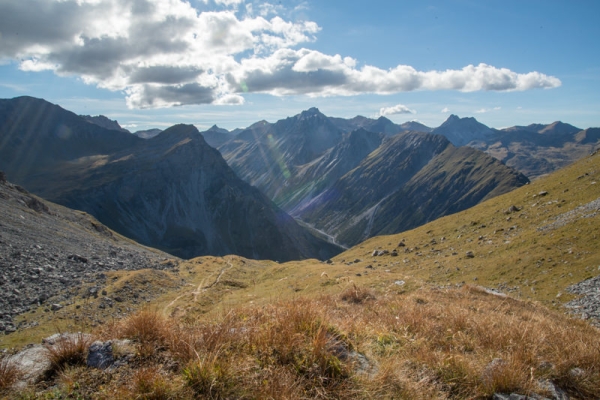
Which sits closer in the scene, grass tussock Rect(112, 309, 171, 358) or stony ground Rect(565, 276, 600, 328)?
grass tussock Rect(112, 309, 171, 358)

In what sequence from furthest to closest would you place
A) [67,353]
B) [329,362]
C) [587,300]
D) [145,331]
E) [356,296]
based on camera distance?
1. [587,300]
2. [356,296]
3. [145,331]
4. [67,353]
5. [329,362]

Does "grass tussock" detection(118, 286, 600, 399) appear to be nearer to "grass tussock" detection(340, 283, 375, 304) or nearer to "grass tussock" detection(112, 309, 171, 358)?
"grass tussock" detection(112, 309, 171, 358)

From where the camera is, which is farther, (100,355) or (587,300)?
(587,300)

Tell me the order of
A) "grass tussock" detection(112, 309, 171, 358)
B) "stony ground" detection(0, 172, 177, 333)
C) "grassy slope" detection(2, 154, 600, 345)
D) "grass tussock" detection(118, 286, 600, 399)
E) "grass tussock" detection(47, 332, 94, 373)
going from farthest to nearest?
1. "stony ground" detection(0, 172, 177, 333)
2. "grassy slope" detection(2, 154, 600, 345)
3. "grass tussock" detection(112, 309, 171, 358)
4. "grass tussock" detection(47, 332, 94, 373)
5. "grass tussock" detection(118, 286, 600, 399)

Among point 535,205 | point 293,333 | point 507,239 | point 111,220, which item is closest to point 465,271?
point 507,239

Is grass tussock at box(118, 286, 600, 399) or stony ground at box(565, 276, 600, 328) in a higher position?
grass tussock at box(118, 286, 600, 399)

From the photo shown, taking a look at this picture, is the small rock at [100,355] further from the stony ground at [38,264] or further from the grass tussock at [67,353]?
the stony ground at [38,264]

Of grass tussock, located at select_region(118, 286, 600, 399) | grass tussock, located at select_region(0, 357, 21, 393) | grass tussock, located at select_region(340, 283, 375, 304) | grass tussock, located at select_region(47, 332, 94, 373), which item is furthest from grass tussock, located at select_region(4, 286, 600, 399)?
grass tussock, located at select_region(340, 283, 375, 304)

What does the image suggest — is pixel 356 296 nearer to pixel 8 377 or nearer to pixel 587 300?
pixel 8 377

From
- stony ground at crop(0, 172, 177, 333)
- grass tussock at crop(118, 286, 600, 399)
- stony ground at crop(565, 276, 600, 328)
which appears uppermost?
grass tussock at crop(118, 286, 600, 399)

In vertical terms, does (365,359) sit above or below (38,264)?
above

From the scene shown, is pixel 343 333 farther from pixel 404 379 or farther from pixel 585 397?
pixel 585 397

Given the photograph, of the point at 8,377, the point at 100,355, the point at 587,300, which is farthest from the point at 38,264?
the point at 587,300

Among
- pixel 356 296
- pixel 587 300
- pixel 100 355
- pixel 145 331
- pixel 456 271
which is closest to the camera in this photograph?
pixel 100 355
